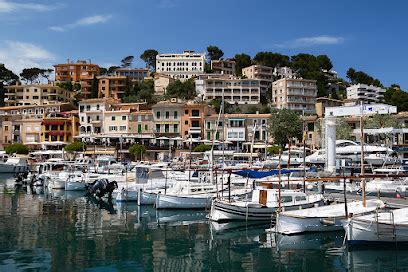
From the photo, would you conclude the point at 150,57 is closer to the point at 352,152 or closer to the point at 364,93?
the point at 364,93

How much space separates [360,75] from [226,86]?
61.8 metres

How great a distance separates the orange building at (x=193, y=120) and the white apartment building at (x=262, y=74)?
130ft

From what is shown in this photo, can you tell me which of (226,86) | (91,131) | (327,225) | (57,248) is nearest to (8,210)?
(57,248)

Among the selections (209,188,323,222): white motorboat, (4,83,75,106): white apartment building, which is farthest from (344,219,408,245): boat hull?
(4,83,75,106): white apartment building

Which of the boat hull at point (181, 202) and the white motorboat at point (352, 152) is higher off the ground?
the white motorboat at point (352, 152)

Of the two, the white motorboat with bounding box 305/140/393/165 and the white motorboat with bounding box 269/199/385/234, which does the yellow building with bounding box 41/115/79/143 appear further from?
the white motorboat with bounding box 269/199/385/234

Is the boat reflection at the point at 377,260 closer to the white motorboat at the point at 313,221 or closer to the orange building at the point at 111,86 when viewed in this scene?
the white motorboat at the point at 313,221

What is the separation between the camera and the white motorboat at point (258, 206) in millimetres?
28859

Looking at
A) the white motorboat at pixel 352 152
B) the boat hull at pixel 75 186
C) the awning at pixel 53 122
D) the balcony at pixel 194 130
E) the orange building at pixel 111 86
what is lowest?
the boat hull at pixel 75 186

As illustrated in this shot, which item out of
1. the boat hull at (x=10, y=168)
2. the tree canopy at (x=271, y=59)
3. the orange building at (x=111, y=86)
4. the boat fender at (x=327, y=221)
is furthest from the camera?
the tree canopy at (x=271, y=59)

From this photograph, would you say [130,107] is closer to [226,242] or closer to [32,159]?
[32,159]

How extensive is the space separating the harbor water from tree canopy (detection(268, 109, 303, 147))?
158ft

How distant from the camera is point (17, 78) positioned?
136 m

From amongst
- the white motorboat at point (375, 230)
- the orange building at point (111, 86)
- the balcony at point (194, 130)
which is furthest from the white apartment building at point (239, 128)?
the white motorboat at point (375, 230)
